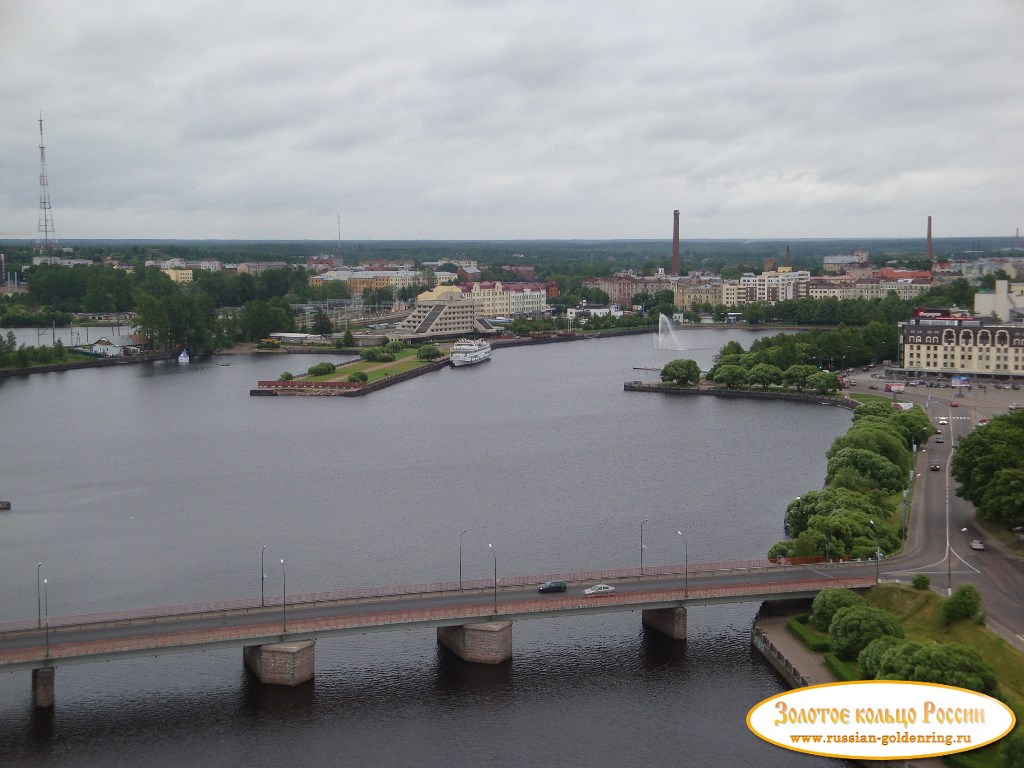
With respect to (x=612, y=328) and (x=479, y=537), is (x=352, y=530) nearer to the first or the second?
(x=479, y=537)

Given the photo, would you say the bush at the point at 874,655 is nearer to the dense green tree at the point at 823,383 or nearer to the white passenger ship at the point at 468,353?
the dense green tree at the point at 823,383

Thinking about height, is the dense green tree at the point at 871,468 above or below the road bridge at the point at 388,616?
above

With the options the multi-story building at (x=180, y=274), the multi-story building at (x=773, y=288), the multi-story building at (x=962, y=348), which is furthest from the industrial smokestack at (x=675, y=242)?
the multi-story building at (x=962, y=348)

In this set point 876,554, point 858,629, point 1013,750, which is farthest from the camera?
point 876,554

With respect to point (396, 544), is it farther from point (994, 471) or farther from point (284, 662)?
point (994, 471)

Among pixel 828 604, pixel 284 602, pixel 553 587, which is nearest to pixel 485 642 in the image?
pixel 553 587
